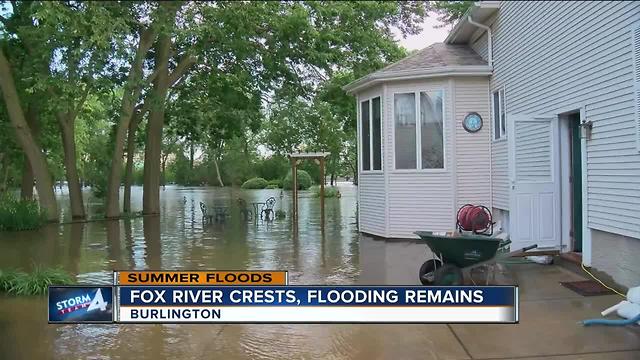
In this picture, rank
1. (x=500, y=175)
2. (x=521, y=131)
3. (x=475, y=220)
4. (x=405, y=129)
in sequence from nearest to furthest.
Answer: (x=475, y=220), (x=521, y=131), (x=500, y=175), (x=405, y=129)

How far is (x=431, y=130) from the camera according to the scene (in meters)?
11.6

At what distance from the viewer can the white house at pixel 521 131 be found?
6.92m

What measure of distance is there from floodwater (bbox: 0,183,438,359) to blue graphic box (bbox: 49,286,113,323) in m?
1.18

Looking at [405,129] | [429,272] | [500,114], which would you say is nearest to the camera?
[429,272]

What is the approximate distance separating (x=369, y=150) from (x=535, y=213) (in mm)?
4827

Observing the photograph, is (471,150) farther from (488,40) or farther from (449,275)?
(449,275)

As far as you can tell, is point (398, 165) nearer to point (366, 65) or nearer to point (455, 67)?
point (455, 67)

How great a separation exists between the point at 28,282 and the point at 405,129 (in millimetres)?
7298

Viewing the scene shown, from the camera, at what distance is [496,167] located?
36.8 feet

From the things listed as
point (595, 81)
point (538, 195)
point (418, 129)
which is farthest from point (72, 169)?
point (595, 81)

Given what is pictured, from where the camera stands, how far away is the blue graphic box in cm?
379

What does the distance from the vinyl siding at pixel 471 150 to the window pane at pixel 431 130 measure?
324 mm

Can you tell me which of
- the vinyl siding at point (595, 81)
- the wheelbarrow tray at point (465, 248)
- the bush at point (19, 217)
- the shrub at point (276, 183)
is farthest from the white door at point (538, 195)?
the shrub at point (276, 183)

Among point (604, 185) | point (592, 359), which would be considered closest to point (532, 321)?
point (592, 359)
